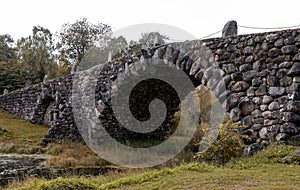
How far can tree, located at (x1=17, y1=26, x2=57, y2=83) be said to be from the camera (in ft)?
100

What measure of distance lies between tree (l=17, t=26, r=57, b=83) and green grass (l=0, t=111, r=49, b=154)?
1075 centimetres

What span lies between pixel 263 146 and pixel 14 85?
90.1 ft

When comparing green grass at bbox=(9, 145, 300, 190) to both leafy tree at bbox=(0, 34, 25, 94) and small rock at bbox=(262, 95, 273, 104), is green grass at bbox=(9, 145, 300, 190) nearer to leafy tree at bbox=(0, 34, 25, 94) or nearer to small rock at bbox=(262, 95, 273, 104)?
small rock at bbox=(262, 95, 273, 104)

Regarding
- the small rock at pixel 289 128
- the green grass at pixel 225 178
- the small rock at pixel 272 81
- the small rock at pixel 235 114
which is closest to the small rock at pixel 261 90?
the small rock at pixel 272 81

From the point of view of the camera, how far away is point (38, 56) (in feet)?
103

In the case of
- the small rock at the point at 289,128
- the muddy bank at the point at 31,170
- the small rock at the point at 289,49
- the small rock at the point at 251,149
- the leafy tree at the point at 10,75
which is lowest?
the muddy bank at the point at 31,170

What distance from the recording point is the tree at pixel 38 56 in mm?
30578

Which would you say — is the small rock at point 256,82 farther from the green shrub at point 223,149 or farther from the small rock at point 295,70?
the green shrub at point 223,149

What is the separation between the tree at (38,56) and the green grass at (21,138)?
423 inches

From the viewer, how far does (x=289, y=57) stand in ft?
23.0

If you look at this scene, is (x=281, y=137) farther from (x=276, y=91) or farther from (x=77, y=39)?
(x=77, y=39)

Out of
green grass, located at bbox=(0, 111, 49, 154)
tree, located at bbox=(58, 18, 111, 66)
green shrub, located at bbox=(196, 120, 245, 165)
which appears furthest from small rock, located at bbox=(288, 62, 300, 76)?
tree, located at bbox=(58, 18, 111, 66)

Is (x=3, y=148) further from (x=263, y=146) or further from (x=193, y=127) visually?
(x=263, y=146)

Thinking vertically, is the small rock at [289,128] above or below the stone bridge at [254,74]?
below
